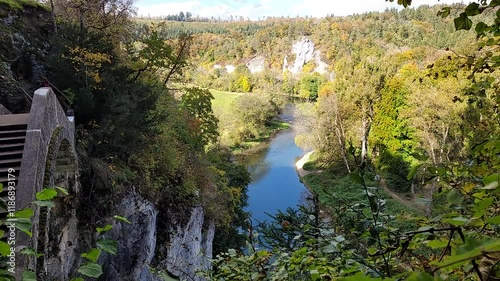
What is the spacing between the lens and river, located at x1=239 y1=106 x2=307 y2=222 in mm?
28219

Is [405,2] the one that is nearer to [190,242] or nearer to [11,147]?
[11,147]

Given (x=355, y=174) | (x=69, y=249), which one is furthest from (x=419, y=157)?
(x=69, y=249)

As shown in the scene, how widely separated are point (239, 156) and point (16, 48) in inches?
1148

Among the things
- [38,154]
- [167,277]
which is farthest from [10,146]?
[167,277]

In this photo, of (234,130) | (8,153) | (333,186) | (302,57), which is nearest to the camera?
(8,153)

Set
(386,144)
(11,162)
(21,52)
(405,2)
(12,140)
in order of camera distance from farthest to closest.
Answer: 1. (386,144)
2. (21,52)
3. (12,140)
4. (11,162)
5. (405,2)

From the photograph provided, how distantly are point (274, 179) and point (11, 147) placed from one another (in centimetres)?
2844

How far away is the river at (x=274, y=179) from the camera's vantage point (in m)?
28.2

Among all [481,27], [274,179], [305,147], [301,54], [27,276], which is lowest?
[274,179]

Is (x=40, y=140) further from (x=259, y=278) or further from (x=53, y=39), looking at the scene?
(x=53, y=39)

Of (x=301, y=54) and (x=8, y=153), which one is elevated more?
(x=301, y=54)

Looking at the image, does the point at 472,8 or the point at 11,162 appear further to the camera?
the point at 11,162

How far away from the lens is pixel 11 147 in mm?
5859

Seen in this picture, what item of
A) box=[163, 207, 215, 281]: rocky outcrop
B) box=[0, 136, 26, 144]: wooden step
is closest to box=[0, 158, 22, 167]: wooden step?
box=[0, 136, 26, 144]: wooden step
